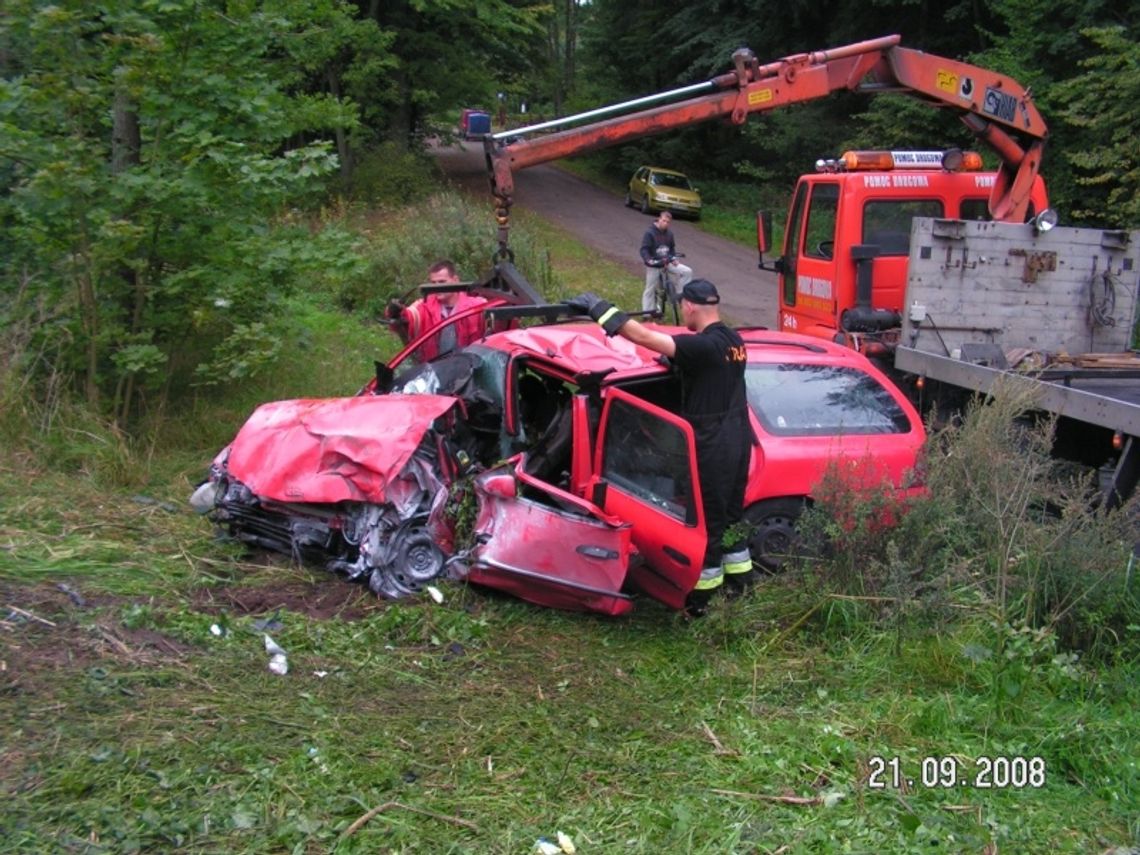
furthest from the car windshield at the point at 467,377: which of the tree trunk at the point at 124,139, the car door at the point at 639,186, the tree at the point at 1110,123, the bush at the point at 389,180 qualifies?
the car door at the point at 639,186

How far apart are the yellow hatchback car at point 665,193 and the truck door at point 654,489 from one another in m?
24.0

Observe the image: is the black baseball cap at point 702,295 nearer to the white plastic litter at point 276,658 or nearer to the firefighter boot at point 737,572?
the firefighter boot at point 737,572

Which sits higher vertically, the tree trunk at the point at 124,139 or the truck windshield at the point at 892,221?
the tree trunk at the point at 124,139

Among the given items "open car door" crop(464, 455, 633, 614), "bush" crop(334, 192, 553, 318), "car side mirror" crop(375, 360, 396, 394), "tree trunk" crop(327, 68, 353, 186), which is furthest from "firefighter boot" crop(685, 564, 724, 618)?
"tree trunk" crop(327, 68, 353, 186)

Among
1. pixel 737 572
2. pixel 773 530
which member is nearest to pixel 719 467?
pixel 737 572

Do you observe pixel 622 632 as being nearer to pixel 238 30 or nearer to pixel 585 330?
pixel 585 330

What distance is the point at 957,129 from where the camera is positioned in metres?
21.0

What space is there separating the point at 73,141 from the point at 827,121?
2297 cm

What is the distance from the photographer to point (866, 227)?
32.8 feet

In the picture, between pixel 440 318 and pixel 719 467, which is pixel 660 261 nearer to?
pixel 440 318

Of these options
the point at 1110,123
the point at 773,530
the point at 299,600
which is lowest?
the point at 299,600

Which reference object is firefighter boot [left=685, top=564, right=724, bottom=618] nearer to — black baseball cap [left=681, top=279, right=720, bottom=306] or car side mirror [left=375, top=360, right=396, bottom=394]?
black baseball cap [left=681, top=279, right=720, bottom=306]

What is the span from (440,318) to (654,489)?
11.0ft
